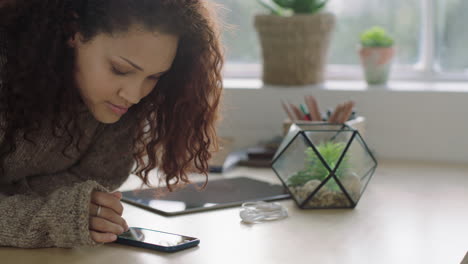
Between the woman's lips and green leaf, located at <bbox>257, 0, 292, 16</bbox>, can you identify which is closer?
the woman's lips

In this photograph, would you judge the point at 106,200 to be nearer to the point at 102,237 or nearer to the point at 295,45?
the point at 102,237

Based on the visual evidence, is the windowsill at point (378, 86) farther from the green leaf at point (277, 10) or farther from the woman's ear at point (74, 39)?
the woman's ear at point (74, 39)

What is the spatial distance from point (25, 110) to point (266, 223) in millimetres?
460

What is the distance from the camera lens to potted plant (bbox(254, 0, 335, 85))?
80.3 inches

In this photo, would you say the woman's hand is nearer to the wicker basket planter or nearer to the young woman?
the young woman

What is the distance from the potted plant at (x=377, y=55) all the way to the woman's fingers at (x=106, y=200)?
109 centimetres

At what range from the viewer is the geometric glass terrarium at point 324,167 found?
140cm

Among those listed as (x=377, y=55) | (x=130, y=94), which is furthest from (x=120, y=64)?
(x=377, y=55)

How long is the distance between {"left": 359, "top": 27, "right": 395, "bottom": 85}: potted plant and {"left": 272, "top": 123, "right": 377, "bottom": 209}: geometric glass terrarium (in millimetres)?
662

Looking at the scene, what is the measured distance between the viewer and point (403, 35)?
225 cm

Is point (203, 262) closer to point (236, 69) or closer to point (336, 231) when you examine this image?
point (336, 231)

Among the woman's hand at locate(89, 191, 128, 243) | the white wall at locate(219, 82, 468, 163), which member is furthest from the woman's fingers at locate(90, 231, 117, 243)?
the white wall at locate(219, 82, 468, 163)

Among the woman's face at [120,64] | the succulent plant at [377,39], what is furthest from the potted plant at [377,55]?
the woman's face at [120,64]

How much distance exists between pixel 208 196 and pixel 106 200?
35 cm
